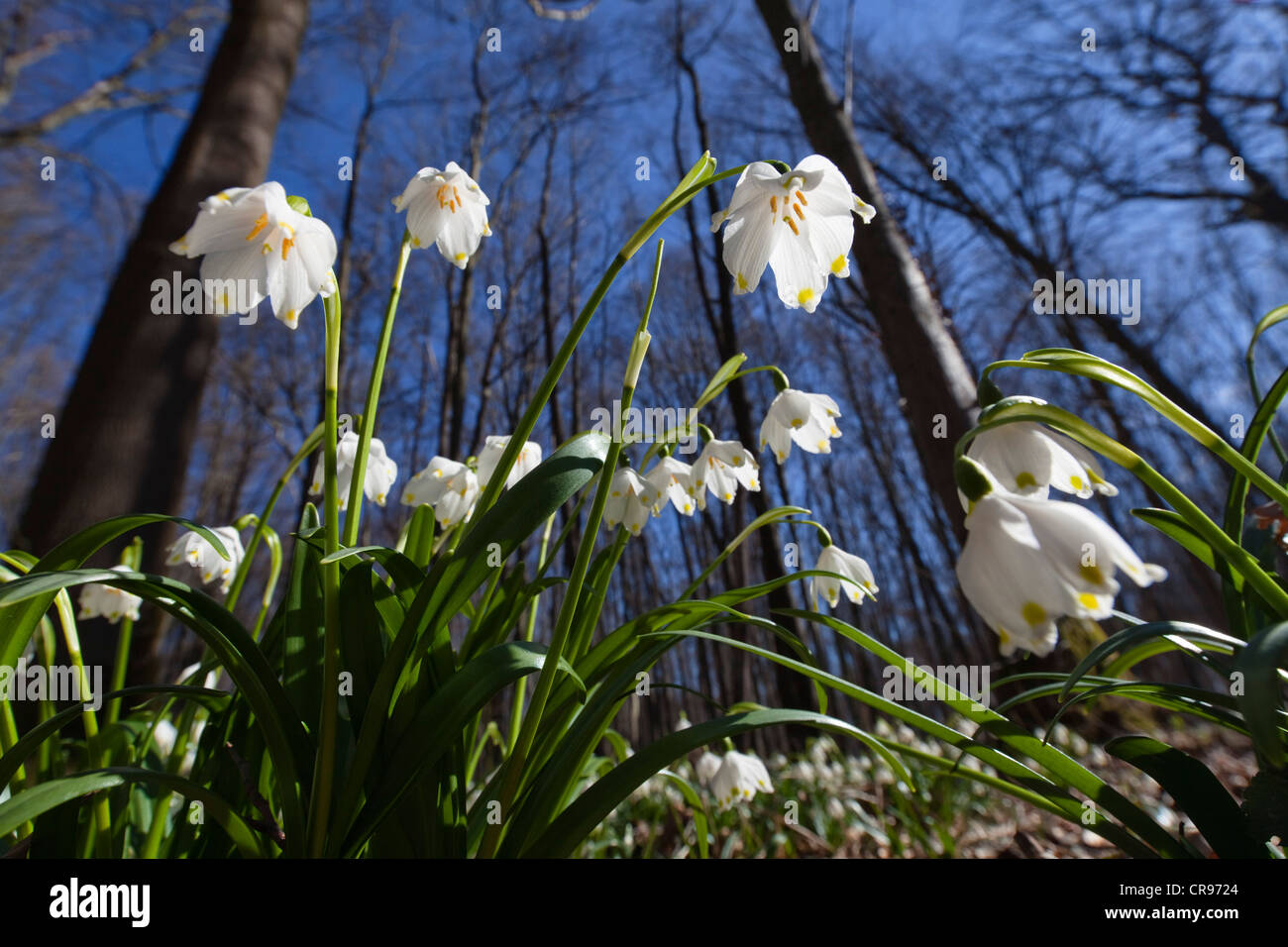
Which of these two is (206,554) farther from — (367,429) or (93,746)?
(367,429)

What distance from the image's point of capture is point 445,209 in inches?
43.5

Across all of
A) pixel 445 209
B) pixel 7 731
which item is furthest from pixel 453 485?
pixel 7 731

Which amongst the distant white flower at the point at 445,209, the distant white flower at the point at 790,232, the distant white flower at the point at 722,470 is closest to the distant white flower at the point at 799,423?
the distant white flower at the point at 722,470

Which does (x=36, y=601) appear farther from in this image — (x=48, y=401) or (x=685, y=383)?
(x=48, y=401)

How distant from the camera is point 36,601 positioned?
0.81m

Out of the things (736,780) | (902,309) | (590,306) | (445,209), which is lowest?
(736,780)

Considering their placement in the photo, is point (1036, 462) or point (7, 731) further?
point (7, 731)

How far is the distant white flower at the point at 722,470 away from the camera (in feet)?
4.77

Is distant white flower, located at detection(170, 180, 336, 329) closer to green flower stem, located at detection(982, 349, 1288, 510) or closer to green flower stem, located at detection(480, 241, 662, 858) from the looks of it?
green flower stem, located at detection(480, 241, 662, 858)

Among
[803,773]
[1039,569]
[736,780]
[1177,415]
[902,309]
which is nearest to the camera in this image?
[1039,569]

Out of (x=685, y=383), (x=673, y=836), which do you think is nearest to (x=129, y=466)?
(x=673, y=836)

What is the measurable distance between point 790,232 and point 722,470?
0.60 meters

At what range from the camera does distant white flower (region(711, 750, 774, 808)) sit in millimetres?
1774

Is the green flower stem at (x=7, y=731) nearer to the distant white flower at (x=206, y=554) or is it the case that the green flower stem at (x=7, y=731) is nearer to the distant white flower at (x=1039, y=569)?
the distant white flower at (x=206, y=554)
